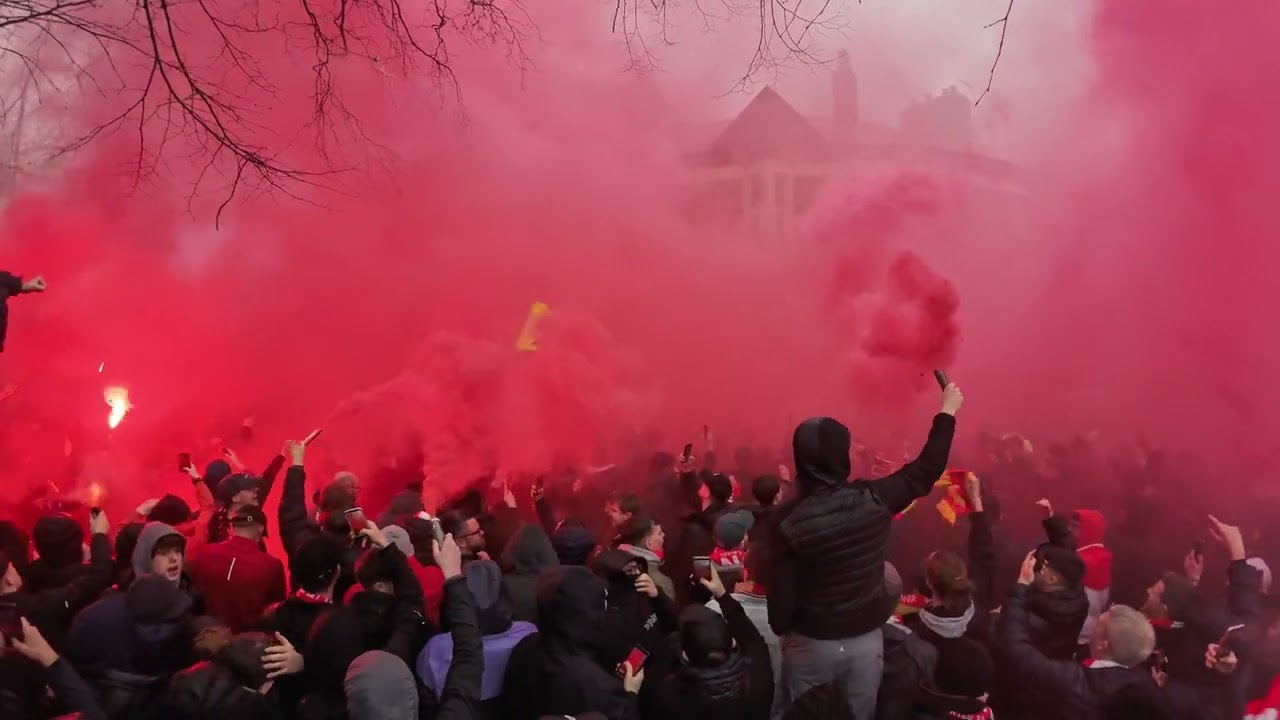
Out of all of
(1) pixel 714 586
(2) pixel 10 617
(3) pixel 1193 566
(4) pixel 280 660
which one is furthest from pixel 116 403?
(3) pixel 1193 566

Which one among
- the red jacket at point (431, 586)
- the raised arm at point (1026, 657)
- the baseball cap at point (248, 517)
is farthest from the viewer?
the baseball cap at point (248, 517)

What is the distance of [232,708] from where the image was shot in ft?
8.25

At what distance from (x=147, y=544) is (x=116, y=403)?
799cm

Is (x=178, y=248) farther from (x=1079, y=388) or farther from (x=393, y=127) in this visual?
(x=1079, y=388)

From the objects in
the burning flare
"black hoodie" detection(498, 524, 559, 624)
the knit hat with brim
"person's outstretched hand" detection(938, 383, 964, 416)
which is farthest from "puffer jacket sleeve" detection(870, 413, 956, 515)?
the burning flare

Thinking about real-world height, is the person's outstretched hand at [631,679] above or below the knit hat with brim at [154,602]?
below

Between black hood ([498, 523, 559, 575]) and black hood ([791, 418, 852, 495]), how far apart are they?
1200mm

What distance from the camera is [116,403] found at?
408 inches

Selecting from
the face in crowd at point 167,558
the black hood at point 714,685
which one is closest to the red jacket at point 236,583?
the face in crowd at point 167,558

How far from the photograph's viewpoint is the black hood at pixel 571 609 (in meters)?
2.85

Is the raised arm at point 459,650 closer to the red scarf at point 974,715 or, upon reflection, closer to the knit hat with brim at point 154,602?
the knit hat with brim at point 154,602

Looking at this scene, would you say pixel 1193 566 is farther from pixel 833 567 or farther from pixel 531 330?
pixel 531 330

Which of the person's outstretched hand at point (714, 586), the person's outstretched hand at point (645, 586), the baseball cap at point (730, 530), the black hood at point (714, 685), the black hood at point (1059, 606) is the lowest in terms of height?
the black hood at point (714, 685)

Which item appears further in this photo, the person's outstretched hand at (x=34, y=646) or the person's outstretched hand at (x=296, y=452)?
the person's outstretched hand at (x=296, y=452)
